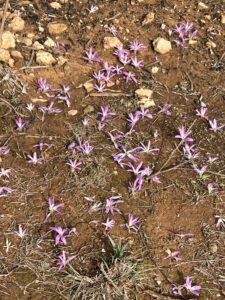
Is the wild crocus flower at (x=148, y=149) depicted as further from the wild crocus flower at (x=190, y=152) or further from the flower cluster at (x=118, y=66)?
the flower cluster at (x=118, y=66)

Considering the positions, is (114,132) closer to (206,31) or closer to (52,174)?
(52,174)

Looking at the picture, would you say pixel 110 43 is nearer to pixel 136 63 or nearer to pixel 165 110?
pixel 136 63

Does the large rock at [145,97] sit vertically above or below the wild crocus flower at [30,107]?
above

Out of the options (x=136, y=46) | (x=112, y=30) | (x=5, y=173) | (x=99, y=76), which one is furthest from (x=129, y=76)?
(x=5, y=173)

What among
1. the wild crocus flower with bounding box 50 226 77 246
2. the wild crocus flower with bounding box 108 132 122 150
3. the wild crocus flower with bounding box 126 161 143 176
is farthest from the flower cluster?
the wild crocus flower with bounding box 50 226 77 246

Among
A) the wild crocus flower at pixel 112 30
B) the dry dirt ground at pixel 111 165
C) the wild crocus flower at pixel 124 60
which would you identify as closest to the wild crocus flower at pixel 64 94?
the dry dirt ground at pixel 111 165

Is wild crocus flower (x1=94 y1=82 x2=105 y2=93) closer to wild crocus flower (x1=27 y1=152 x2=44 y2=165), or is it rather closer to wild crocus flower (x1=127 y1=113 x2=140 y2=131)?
wild crocus flower (x1=127 y1=113 x2=140 y2=131)
